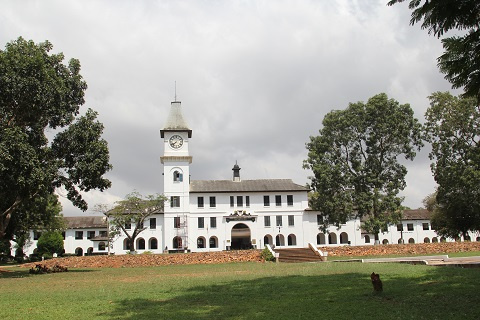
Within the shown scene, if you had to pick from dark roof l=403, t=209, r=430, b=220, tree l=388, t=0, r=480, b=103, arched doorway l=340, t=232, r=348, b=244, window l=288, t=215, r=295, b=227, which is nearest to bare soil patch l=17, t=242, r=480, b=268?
window l=288, t=215, r=295, b=227

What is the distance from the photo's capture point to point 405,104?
137 ft

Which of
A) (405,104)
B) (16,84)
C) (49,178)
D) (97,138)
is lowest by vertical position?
(49,178)

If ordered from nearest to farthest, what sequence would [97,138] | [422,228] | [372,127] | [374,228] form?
[97,138] < [374,228] < [372,127] < [422,228]


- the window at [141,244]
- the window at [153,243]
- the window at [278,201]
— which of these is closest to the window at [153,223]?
the window at [153,243]

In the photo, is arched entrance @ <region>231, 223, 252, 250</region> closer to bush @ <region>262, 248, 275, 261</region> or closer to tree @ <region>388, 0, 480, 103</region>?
bush @ <region>262, 248, 275, 261</region>

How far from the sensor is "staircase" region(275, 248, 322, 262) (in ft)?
121

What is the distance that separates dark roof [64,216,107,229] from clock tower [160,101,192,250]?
17.9 m

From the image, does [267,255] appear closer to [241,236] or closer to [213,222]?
[241,236]

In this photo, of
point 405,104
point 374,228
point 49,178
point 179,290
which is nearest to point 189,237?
point 374,228

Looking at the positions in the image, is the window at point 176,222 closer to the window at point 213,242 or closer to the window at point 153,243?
the window at point 153,243

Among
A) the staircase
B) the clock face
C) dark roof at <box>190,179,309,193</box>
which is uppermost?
the clock face

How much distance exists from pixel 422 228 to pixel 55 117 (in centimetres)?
5806

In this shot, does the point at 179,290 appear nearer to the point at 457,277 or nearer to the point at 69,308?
A: the point at 69,308

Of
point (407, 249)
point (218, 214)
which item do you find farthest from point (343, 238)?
point (407, 249)
